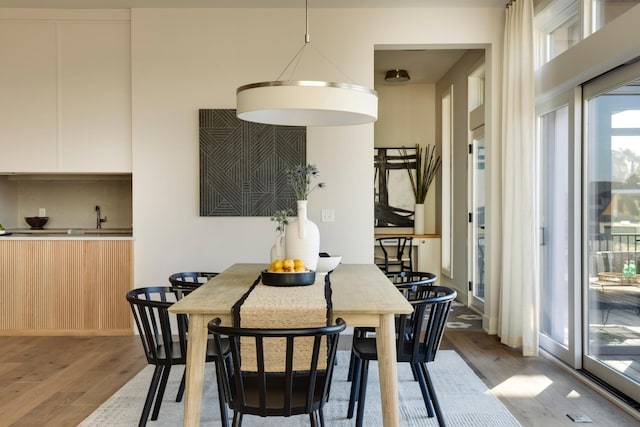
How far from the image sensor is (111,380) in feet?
12.9

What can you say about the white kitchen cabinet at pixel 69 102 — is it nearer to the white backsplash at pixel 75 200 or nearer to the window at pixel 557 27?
the white backsplash at pixel 75 200

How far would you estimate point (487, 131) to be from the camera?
521 cm

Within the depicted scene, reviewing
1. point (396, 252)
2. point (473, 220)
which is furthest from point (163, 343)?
point (396, 252)

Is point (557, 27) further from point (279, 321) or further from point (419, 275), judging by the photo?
point (279, 321)

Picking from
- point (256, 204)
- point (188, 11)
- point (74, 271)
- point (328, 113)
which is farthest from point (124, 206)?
point (328, 113)

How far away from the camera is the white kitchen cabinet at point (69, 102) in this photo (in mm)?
5273

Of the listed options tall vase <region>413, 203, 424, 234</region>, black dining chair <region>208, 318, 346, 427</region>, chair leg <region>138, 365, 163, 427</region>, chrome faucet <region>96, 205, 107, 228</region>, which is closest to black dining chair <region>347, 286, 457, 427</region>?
black dining chair <region>208, 318, 346, 427</region>

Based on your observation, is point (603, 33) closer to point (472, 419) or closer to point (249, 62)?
point (472, 419)

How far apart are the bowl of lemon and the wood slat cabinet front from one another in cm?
244

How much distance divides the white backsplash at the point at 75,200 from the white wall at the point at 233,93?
901 millimetres

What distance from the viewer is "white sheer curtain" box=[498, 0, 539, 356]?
4.49 meters

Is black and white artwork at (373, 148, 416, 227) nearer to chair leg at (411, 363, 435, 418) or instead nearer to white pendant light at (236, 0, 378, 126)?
chair leg at (411, 363, 435, 418)

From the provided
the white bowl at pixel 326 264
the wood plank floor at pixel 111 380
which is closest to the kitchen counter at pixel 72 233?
the wood plank floor at pixel 111 380

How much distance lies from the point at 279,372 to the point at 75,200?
13.7 feet
